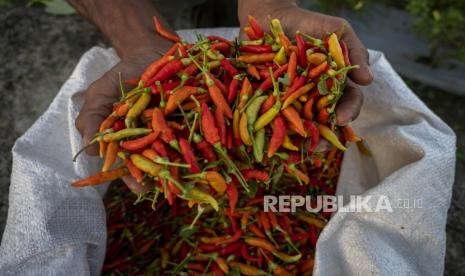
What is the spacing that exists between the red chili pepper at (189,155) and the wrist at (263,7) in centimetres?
93

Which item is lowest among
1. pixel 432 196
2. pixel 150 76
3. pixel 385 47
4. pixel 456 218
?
pixel 456 218

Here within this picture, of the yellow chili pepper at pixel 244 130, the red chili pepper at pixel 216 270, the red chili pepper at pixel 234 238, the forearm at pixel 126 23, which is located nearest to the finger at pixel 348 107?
the yellow chili pepper at pixel 244 130

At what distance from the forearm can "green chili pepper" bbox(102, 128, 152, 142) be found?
73cm

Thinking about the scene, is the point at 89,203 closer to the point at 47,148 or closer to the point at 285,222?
the point at 47,148

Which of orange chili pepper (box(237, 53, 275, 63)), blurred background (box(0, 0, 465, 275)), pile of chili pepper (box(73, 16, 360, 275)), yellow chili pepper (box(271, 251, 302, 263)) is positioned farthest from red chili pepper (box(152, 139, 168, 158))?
blurred background (box(0, 0, 465, 275))

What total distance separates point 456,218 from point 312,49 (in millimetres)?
1428

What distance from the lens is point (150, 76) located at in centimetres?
189

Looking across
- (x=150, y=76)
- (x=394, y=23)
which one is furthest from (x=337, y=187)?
(x=394, y=23)

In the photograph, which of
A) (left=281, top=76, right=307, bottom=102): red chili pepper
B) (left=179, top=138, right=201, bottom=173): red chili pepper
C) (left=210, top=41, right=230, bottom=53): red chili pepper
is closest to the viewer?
(left=179, top=138, right=201, bottom=173): red chili pepper

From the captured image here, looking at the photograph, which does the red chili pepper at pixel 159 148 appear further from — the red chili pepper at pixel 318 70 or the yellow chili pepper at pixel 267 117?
the red chili pepper at pixel 318 70

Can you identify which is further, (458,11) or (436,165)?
(458,11)

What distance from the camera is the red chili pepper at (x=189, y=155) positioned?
162 cm

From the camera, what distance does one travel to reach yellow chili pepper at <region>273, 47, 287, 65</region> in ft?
5.97

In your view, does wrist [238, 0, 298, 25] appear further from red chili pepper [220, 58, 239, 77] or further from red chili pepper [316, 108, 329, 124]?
red chili pepper [316, 108, 329, 124]
